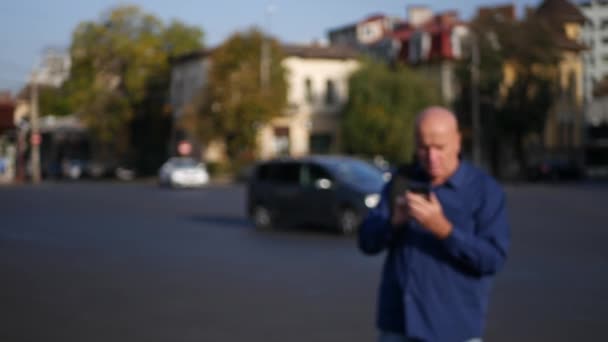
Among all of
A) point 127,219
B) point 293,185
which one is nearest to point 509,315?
point 293,185

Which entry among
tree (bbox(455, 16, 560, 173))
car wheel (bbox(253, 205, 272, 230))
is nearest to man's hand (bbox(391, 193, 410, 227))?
car wheel (bbox(253, 205, 272, 230))

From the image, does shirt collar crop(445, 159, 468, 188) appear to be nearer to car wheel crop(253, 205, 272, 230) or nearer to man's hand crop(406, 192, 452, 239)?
man's hand crop(406, 192, 452, 239)

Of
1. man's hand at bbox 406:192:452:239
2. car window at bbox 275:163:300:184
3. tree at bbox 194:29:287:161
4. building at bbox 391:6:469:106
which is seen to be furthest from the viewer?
building at bbox 391:6:469:106

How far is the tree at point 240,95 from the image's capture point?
203ft

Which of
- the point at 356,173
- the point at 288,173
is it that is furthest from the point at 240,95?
the point at 356,173

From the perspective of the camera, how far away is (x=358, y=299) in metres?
10.9

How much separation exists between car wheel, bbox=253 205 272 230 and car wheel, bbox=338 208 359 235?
2.57 meters

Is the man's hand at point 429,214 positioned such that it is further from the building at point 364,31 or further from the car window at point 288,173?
the building at point 364,31

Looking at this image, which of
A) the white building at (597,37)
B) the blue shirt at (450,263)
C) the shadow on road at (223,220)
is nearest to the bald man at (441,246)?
the blue shirt at (450,263)

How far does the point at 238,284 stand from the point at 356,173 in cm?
870

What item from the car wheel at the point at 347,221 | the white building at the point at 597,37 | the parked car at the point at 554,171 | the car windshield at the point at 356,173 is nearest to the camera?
the car wheel at the point at 347,221

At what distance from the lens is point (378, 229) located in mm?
4031

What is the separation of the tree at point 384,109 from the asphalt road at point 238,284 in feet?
122

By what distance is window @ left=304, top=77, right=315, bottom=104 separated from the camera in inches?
2734
